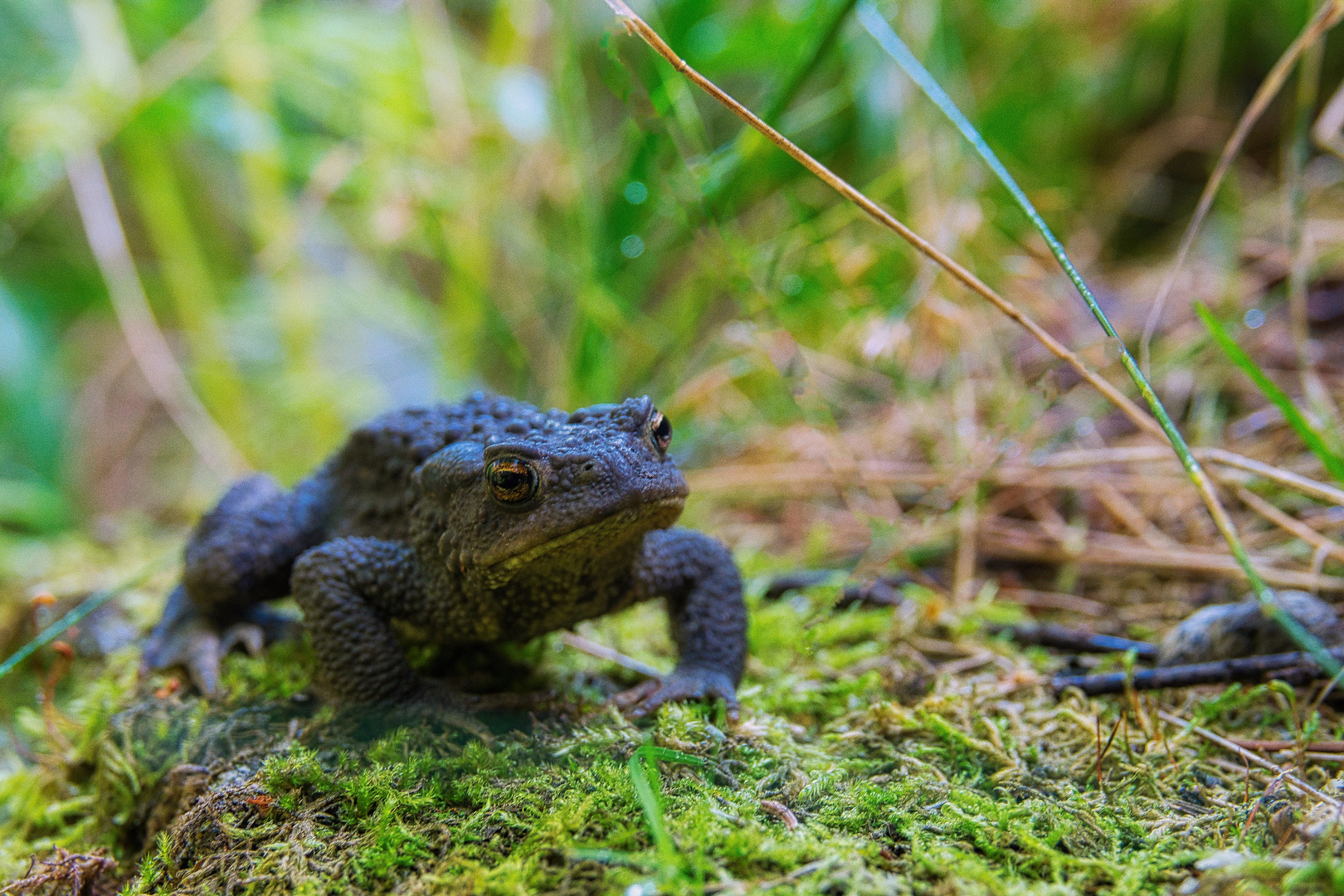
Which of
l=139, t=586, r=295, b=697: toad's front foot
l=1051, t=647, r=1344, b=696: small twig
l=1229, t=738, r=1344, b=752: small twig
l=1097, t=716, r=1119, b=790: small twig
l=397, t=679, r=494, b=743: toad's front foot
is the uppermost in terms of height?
l=139, t=586, r=295, b=697: toad's front foot

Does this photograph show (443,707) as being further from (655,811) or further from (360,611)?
(655,811)

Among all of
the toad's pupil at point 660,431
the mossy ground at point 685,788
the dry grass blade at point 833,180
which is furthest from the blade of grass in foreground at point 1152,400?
the toad's pupil at point 660,431

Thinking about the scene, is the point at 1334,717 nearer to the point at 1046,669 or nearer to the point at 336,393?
the point at 1046,669

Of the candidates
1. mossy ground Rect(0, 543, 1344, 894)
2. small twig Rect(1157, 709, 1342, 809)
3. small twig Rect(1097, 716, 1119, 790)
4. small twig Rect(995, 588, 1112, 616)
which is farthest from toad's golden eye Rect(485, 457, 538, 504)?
small twig Rect(995, 588, 1112, 616)

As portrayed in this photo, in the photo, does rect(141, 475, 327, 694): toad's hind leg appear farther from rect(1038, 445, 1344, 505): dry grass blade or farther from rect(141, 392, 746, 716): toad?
rect(1038, 445, 1344, 505): dry grass blade

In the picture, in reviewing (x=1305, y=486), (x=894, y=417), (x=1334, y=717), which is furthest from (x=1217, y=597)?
(x=894, y=417)

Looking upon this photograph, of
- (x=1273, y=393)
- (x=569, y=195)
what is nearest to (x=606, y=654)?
(x=1273, y=393)

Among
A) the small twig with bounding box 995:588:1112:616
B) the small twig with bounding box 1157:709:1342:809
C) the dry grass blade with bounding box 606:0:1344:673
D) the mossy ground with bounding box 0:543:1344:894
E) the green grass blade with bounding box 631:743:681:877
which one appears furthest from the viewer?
the small twig with bounding box 995:588:1112:616
